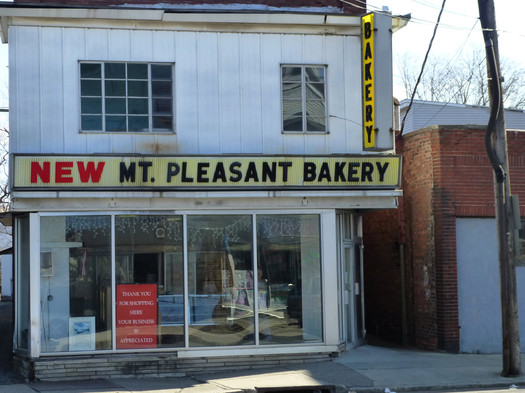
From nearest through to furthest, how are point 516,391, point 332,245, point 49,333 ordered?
point 516,391 → point 49,333 → point 332,245

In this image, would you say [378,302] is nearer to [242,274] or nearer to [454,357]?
[454,357]

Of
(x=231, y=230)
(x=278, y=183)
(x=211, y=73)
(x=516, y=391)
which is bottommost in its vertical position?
(x=516, y=391)

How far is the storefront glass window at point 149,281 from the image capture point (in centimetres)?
1273

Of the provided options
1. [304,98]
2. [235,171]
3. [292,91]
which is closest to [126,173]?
[235,171]

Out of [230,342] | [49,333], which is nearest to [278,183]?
[230,342]

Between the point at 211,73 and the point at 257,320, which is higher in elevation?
the point at 211,73

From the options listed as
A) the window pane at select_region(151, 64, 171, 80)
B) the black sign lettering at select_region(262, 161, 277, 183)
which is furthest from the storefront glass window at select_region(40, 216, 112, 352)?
the black sign lettering at select_region(262, 161, 277, 183)

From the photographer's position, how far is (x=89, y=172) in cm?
1241

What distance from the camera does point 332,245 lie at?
13500 millimetres

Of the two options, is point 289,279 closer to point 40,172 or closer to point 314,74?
point 314,74

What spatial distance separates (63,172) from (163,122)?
6.76ft

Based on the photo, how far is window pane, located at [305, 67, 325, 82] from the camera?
13711 mm

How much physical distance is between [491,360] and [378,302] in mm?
3818

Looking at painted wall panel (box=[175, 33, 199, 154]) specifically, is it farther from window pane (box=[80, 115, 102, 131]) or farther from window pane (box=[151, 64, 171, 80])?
window pane (box=[80, 115, 102, 131])
